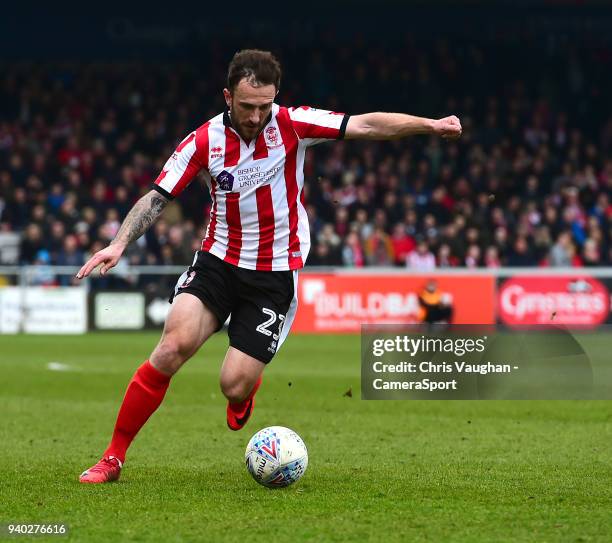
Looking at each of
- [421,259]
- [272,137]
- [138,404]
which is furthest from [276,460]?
[421,259]

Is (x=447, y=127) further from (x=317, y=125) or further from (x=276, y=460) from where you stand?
(x=276, y=460)

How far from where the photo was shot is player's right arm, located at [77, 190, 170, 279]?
5.83 m

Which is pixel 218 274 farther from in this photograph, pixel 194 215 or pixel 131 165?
pixel 131 165

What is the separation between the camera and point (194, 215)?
24.4 meters

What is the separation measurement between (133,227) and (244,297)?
732 millimetres

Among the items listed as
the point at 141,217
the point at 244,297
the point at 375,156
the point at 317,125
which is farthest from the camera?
the point at 375,156

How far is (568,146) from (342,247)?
7837mm

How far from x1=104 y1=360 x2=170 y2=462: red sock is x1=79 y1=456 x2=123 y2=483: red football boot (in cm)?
4

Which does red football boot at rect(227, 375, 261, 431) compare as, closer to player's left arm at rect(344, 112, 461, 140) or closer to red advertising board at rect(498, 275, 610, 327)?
player's left arm at rect(344, 112, 461, 140)

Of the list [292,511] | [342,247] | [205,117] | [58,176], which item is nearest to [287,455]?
[292,511]

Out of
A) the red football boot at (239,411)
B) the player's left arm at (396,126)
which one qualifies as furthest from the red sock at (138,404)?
the player's left arm at (396,126)

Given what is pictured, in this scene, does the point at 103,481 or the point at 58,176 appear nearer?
the point at 103,481

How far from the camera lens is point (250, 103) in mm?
5980

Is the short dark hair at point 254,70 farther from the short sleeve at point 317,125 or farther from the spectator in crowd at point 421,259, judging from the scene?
the spectator in crowd at point 421,259
